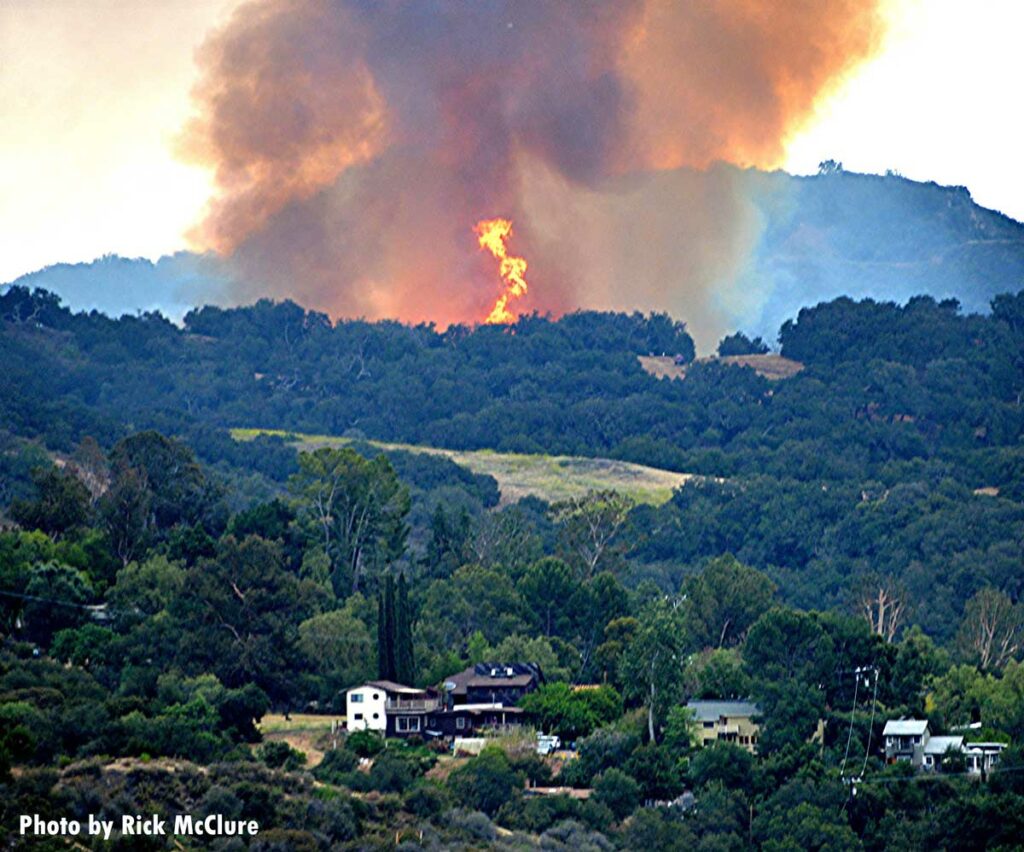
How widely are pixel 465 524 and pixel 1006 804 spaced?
36262 millimetres

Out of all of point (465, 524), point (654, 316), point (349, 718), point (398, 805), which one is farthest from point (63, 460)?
point (654, 316)

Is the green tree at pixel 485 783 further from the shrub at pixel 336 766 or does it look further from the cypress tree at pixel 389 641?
the cypress tree at pixel 389 641

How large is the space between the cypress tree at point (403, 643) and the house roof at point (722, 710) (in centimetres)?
951

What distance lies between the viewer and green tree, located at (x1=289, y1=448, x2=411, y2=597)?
9744 cm

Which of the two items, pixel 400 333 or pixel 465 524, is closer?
pixel 465 524

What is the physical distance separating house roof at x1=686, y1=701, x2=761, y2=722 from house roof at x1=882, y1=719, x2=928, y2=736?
4075 mm

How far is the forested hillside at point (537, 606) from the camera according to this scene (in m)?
→ 69.8

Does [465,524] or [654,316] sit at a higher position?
[654,316]

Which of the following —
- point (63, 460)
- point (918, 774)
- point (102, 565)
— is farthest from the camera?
point (63, 460)

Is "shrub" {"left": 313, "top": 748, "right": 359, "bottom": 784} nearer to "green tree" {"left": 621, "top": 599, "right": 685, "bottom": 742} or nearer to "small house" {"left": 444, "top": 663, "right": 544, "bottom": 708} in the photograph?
"small house" {"left": 444, "top": 663, "right": 544, "bottom": 708}

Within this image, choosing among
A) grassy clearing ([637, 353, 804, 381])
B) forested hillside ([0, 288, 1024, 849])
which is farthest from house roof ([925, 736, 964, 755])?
grassy clearing ([637, 353, 804, 381])

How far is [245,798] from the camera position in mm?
63188

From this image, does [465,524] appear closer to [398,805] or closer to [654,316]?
[398,805]

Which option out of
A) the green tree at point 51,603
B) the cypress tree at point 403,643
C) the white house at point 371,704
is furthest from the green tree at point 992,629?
the green tree at point 51,603
